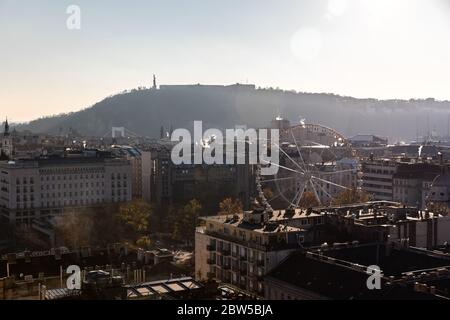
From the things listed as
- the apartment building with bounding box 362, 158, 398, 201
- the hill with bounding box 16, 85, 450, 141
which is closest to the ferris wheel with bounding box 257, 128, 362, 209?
the apartment building with bounding box 362, 158, 398, 201

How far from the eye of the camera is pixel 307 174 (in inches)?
1180

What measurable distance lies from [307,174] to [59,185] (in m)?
15.2

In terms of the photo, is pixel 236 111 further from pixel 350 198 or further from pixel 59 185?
pixel 350 198

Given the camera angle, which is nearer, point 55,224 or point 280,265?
point 280,265

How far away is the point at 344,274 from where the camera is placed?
602 inches

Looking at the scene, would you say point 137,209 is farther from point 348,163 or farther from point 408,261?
point 408,261

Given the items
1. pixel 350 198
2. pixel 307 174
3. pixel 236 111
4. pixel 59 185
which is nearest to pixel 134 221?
pixel 59 185

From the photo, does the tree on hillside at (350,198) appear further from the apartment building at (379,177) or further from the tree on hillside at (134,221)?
the apartment building at (379,177)

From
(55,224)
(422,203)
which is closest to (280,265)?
(55,224)

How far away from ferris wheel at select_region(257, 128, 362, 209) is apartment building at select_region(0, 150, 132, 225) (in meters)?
8.99

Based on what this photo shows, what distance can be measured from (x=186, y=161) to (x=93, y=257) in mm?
28941

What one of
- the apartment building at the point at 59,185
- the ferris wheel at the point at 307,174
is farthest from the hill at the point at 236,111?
the ferris wheel at the point at 307,174
